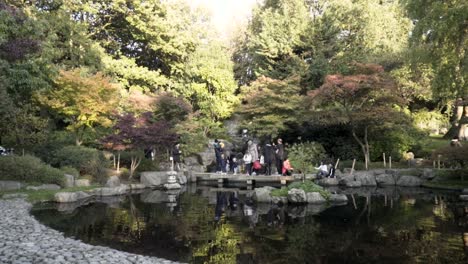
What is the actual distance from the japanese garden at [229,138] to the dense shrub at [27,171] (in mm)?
45

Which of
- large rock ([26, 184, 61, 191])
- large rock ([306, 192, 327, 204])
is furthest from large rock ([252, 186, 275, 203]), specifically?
large rock ([26, 184, 61, 191])

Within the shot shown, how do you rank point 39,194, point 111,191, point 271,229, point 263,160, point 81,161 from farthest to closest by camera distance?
point 263,160 < point 81,161 < point 111,191 < point 39,194 < point 271,229

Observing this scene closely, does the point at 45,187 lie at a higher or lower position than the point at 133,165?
lower

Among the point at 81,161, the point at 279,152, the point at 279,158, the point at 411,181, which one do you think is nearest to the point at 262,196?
the point at 279,152

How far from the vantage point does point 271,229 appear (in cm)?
893

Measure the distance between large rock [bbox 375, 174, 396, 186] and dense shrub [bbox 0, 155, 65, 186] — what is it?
Result: 522 inches

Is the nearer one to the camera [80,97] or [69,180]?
[69,180]

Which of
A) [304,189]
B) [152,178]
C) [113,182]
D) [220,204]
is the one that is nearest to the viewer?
[220,204]

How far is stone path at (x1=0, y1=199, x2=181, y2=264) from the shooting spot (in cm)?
548

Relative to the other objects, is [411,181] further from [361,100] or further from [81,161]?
[81,161]

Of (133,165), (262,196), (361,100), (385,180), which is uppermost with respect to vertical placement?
(361,100)

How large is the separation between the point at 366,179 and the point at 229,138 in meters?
9.18

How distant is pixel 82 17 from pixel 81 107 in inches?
432

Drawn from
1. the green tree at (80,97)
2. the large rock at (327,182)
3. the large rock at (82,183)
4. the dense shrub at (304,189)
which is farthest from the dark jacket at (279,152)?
the large rock at (82,183)
